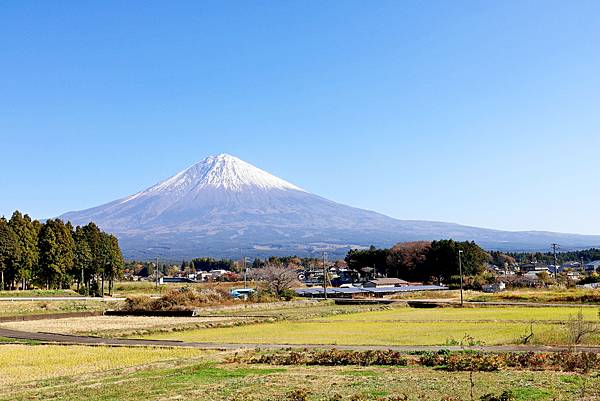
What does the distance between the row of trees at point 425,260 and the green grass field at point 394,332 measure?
42.5m

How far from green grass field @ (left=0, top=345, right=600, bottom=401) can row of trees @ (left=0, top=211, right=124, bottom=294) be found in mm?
35001

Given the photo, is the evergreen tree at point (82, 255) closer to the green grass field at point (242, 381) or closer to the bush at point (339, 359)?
the green grass field at point (242, 381)

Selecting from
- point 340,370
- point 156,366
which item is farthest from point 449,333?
point 156,366

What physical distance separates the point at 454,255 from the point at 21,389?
7022cm

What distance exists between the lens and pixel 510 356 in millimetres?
17594

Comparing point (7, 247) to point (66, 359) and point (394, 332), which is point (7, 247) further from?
point (394, 332)

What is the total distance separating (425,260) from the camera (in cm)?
8756

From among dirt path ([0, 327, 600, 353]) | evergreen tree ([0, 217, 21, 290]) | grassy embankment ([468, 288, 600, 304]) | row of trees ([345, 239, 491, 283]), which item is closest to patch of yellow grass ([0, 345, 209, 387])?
dirt path ([0, 327, 600, 353])

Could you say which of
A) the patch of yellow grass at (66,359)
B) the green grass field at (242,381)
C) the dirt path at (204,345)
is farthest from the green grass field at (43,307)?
the green grass field at (242,381)

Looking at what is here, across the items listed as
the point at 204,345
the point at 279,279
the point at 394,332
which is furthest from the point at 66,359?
the point at 279,279

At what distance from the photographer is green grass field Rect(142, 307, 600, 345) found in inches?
954

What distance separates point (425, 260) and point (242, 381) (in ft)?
245

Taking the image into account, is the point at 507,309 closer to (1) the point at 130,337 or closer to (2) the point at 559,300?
(2) the point at 559,300

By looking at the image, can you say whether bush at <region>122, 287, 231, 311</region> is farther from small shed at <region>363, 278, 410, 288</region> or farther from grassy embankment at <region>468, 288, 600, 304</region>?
small shed at <region>363, 278, 410, 288</region>
